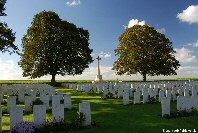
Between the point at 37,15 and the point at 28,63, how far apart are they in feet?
23.9

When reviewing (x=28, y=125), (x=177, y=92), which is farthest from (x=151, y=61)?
(x=28, y=125)

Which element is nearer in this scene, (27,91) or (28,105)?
(28,105)

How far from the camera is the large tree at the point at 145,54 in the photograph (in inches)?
1939

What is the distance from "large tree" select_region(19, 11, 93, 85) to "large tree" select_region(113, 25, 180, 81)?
6.93 meters

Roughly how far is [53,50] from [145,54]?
13816 mm

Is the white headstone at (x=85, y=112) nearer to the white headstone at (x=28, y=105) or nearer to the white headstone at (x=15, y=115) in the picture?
the white headstone at (x=15, y=115)

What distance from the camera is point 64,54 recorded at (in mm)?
46469

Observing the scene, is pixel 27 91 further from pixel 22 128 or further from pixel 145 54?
pixel 145 54

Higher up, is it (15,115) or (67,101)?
(67,101)

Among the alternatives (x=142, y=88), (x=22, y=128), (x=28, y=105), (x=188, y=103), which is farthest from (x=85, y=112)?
(x=142, y=88)

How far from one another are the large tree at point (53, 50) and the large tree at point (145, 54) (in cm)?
693

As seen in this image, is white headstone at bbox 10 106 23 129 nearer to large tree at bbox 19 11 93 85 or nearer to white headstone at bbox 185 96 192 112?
white headstone at bbox 185 96 192 112

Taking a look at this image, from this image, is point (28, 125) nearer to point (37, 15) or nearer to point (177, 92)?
point (177, 92)

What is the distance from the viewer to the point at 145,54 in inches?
1984
